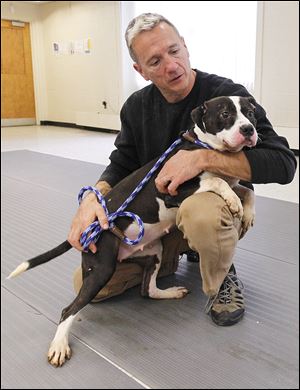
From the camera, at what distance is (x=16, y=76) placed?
785cm

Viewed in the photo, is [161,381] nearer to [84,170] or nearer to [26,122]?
[84,170]

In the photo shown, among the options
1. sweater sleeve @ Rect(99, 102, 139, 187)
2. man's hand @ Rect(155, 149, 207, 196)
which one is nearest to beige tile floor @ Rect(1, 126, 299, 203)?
sweater sleeve @ Rect(99, 102, 139, 187)

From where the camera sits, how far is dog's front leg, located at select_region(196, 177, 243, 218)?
1.13m

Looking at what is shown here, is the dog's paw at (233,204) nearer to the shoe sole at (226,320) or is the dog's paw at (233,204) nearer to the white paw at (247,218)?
the white paw at (247,218)

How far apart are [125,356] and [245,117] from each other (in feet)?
2.47

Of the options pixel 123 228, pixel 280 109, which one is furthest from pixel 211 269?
pixel 280 109

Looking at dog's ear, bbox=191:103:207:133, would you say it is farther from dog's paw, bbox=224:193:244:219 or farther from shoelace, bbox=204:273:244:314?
shoelace, bbox=204:273:244:314

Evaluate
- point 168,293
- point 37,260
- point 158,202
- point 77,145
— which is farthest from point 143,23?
point 77,145

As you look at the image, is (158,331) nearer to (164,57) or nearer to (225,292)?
(225,292)

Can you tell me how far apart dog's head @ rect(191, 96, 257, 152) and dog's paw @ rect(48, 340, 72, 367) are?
73 centimetres

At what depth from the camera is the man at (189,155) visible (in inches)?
44.4

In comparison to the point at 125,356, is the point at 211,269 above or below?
above

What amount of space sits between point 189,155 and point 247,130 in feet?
0.63

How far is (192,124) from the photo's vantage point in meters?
1.34
